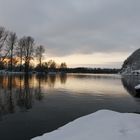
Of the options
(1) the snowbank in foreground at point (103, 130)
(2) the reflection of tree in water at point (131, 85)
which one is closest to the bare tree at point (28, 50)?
(2) the reflection of tree in water at point (131, 85)

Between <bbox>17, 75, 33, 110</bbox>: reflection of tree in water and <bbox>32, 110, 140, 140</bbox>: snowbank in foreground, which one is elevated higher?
<bbox>32, 110, 140, 140</bbox>: snowbank in foreground

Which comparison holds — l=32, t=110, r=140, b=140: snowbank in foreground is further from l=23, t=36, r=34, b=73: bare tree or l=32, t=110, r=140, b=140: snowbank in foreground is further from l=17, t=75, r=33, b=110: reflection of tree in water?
l=23, t=36, r=34, b=73: bare tree

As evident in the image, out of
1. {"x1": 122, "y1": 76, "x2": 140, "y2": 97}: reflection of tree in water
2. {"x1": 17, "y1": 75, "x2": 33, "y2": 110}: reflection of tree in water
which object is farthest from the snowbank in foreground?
{"x1": 122, "y1": 76, "x2": 140, "y2": 97}: reflection of tree in water

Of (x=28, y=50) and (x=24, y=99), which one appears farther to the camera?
(x=28, y=50)

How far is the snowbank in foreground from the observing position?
7.95 metres

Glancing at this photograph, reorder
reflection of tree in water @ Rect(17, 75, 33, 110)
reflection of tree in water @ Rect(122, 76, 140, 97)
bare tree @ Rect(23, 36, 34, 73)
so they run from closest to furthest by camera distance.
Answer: reflection of tree in water @ Rect(17, 75, 33, 110)
reflection of tree in water @ Rect(122, 76, 140, 97)
bare tree @ Rect(23, 36, 34, 73)

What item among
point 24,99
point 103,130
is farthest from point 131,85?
point 103,130

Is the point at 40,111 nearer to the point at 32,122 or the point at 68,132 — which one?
the point at 32,122

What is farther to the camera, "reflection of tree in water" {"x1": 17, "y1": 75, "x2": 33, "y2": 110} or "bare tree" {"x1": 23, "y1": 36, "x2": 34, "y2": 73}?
"bare tree" {"x1": 23, "y1": 36, "x2": 34, "y2": 73}

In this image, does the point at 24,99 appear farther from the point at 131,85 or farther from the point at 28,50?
the point at 28,50

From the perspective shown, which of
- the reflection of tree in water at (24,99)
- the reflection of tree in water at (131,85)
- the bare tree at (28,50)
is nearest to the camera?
the reflection of tree in water at (24,99)

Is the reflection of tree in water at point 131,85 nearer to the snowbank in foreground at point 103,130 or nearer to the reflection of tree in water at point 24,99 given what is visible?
the reflection of tree in water at point 24,99

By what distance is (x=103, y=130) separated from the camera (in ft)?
28.3

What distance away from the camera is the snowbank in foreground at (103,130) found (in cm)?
795
